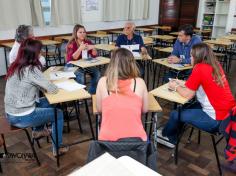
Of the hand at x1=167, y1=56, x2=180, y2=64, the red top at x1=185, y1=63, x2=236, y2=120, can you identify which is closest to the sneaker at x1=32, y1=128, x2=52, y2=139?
the red top at x1=185, y1=63, x2=236, y2=120

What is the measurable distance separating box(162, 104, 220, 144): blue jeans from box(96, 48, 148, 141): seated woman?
0.64 metres

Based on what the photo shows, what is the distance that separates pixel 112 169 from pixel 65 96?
4.04 feet

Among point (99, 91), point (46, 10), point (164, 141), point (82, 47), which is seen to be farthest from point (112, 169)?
point (46, 10)

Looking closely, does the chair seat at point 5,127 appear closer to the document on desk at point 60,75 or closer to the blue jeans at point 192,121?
the document on desk at point 60,75

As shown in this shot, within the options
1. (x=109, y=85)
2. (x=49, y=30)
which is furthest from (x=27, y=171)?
(x=49, y=30)

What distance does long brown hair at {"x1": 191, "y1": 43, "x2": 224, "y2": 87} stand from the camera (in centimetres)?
211

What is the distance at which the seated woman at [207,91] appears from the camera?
210 centimetres

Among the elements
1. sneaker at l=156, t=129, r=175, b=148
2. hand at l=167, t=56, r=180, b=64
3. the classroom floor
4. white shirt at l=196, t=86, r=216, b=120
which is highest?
hand at l=167, t=56, r=180, b=64

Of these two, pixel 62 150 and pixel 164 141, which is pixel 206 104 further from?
pixel 62 150

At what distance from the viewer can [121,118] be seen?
5.05ft

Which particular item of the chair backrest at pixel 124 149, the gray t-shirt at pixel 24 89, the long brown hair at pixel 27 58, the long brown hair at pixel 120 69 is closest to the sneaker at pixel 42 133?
the gray t-shirt at pixel 24 89

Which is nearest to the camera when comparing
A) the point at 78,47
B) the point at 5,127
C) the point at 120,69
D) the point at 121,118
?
the point at 121,118

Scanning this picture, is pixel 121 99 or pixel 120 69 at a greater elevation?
pixel 120 69

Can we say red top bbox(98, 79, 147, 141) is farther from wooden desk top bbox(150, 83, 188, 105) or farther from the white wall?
the white wall
